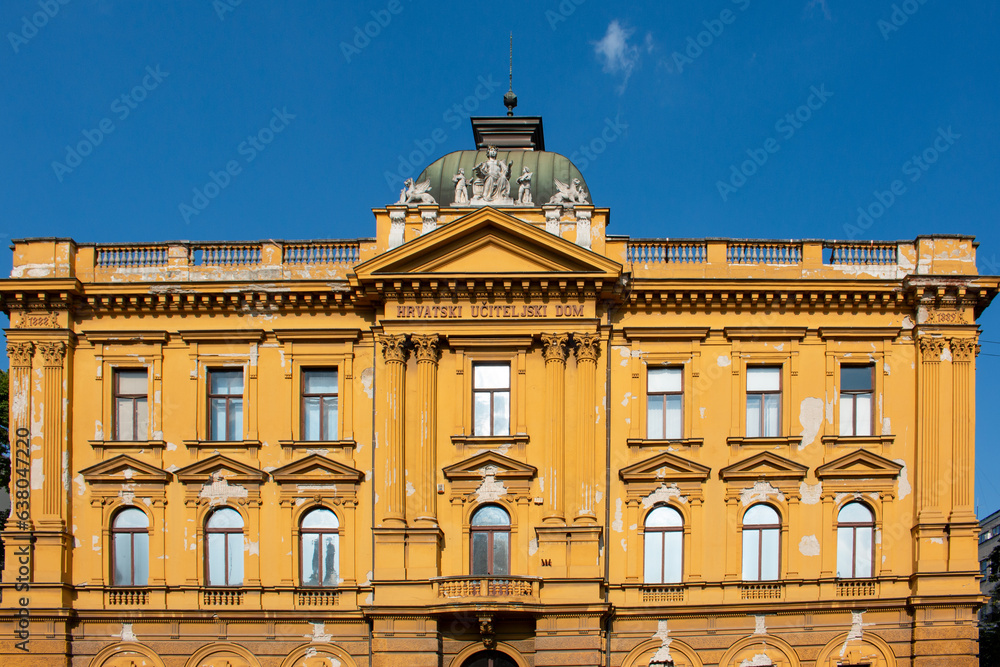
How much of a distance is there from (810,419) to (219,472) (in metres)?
15.8

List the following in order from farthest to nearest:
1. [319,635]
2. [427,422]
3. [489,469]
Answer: [427,422] → [489,469] → [319,635]

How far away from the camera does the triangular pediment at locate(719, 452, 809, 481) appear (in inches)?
1236

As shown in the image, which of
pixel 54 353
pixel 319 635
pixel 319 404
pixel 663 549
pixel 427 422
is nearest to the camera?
pixel 319 635

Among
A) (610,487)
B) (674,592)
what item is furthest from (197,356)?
(674,592)

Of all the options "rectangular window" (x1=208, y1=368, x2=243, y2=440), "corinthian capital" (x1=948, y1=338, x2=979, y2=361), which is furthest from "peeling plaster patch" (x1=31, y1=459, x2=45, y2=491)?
"corinthian capital" (x1=948, y1=338, x2=979, y2=361)

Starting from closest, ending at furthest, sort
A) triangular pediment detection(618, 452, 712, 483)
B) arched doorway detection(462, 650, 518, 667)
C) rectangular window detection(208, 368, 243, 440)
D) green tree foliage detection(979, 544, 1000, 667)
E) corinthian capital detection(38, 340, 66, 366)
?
arched doorway detection(462, 650, 518, 667)
triangular pediment detection(618, 452, 712, 483)
corinthian capital detection(38, 340, 66, 366)
rectangular window detection(208, 368, 243, 440)
green tree foliage detection(979, 544, 1000, 667)

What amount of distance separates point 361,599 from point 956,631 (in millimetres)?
15231

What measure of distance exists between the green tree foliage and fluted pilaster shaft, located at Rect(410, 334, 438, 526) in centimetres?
2246

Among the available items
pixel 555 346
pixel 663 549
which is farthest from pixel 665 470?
pixel 555 346

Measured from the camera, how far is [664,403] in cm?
3231

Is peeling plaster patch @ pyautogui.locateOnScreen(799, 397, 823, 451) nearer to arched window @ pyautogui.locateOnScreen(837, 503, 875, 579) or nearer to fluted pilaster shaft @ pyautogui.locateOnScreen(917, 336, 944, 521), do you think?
arched window @ pyautogui.locateOnScreen(837, 503, 875, 579)

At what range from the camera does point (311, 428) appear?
106 ft

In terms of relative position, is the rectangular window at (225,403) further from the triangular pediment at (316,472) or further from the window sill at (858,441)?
the window sill at (858,441)

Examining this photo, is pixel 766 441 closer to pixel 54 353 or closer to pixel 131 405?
pixel 131 405
